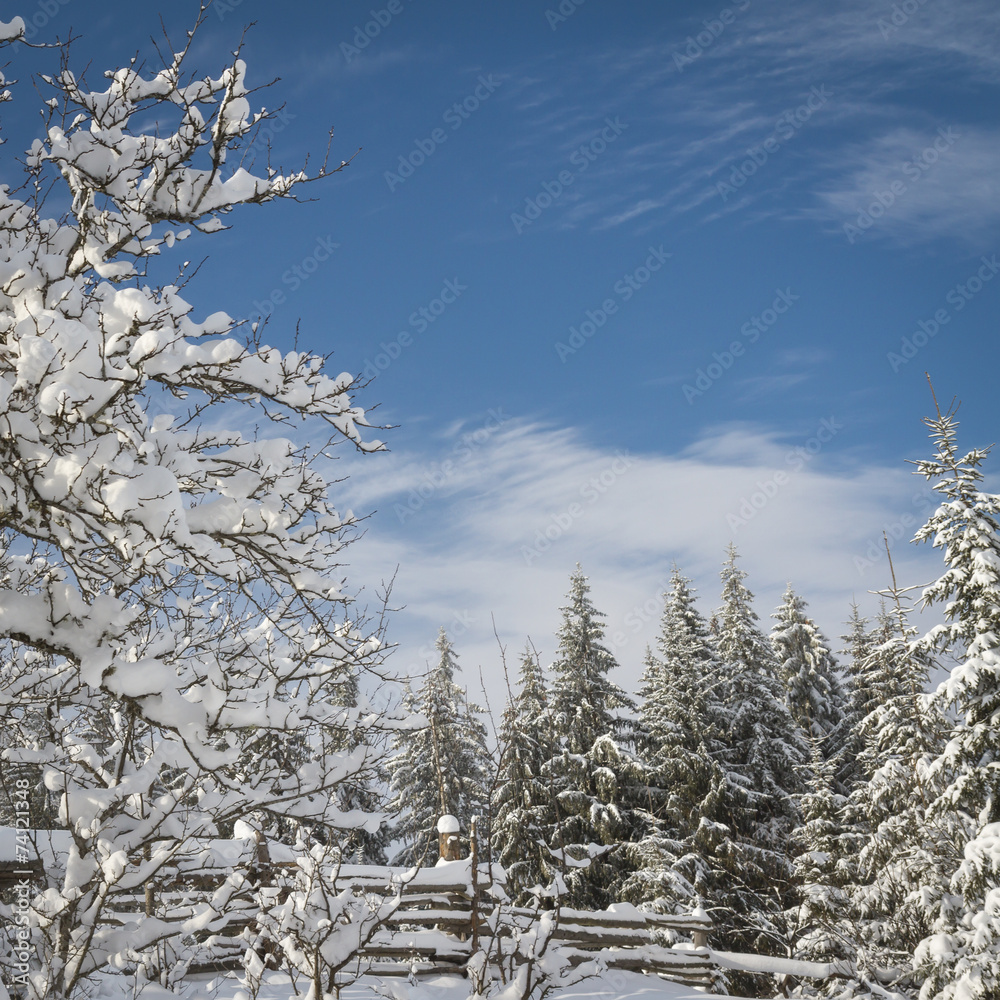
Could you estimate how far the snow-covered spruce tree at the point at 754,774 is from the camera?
64.5ft

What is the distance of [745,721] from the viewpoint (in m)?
23.1

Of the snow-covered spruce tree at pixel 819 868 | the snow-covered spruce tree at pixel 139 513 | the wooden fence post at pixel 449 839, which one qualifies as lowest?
the snow-covered spruce tree at pixel 819 868

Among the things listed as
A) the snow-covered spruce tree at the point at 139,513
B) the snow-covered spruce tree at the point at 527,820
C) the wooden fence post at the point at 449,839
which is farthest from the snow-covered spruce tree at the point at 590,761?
the snow-covered spruce tree at the point at 139,513

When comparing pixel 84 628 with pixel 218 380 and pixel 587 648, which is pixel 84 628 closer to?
pixel 218 380

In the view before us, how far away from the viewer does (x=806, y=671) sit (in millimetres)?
27016

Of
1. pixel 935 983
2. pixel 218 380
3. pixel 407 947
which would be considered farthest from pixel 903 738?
pixel 218 380

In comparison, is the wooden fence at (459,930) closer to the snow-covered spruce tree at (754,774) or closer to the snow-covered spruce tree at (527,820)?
the snow-covered spruce tree at (527,820)

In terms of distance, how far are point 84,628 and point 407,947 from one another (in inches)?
314

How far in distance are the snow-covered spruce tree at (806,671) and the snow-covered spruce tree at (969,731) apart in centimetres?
1535

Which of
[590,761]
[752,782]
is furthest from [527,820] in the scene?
[752,782]

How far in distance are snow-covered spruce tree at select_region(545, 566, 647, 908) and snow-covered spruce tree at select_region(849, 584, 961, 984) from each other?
597cm

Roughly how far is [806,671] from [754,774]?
243 inches

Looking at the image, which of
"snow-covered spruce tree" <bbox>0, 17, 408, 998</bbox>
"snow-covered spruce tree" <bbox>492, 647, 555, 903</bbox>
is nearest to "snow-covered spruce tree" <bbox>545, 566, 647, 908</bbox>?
"snow-covered spruce tree" <bbox>492, 647, 555, 903</bbox>

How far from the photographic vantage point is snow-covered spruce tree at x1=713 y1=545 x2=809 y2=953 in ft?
64.5
